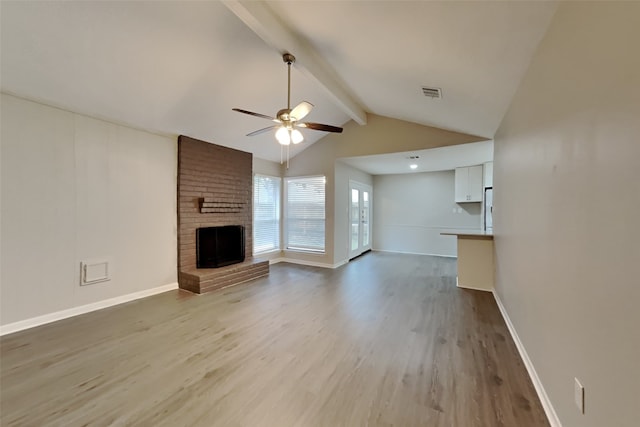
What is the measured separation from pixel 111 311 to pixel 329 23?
13.8 ft

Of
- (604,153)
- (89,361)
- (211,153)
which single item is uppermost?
(211,153)

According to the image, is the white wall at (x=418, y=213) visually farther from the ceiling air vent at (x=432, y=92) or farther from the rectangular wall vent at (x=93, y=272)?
the rectangular wall vent at (x=93, y=272)

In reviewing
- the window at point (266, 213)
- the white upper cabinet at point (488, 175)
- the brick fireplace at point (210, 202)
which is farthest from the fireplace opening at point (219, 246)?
the white upper cabinet at point (488, 175)

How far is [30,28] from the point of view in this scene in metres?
2.19

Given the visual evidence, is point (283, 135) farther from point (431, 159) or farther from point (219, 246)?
point (431, 159)

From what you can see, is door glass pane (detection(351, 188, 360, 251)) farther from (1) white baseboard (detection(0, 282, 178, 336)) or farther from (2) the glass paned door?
(1) white baseboard (detection(0, 282, 178, 336))

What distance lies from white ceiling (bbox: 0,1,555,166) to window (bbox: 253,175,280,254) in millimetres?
2177

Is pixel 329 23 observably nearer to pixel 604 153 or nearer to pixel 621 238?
pixel 604 153

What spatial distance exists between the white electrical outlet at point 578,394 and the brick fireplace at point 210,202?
4121 mm

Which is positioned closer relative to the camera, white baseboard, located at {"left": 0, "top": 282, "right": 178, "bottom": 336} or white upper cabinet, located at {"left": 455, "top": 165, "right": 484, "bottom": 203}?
white baseboard, located at {"left": 0, "top": 282, "right": 178, "bottom": 336}

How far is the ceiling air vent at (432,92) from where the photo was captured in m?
3.03

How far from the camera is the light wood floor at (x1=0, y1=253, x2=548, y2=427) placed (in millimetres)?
1657

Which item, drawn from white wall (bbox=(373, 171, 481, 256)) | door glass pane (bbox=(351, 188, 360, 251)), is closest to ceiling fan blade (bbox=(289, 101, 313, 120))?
door glass pane (bbox=(351, 188, 360, 251))

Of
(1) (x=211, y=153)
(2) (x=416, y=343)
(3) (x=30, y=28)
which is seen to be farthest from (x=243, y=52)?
(2) (x=416, y=343)
